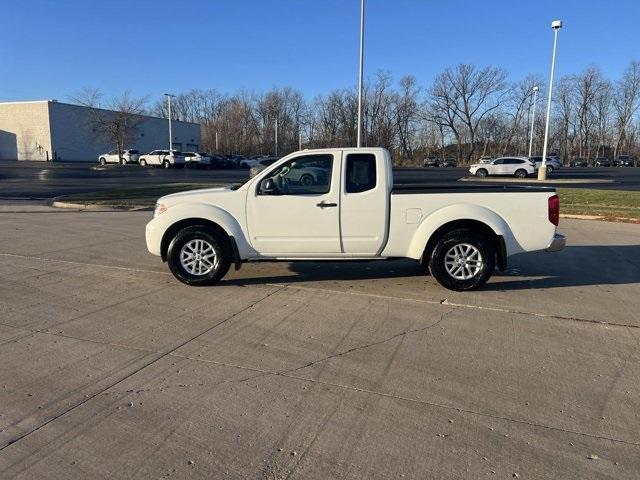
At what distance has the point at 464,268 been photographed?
6.42 meters

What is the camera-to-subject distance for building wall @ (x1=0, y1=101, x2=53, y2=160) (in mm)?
71750

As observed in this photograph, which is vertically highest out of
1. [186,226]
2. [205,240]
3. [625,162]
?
[625,162]

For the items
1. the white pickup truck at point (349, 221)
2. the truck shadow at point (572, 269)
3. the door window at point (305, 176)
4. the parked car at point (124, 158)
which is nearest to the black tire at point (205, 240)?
the white pickup truck at point (349, 221)

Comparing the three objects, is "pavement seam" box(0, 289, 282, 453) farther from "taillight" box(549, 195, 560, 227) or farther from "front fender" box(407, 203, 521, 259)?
"taillight" box(549, 195, 560, 227)

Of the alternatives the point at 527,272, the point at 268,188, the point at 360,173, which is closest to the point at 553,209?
the point at 527,272

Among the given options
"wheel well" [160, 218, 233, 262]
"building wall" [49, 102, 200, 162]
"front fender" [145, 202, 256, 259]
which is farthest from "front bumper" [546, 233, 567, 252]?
"building wall" [49, 102, 200, 162]

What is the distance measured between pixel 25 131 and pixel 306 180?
A: 262ft

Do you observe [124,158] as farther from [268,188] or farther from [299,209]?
[299,209]

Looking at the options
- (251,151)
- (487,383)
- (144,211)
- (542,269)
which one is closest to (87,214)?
(144,211)

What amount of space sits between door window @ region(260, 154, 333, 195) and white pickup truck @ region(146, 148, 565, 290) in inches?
0.5

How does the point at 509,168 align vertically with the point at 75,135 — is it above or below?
below

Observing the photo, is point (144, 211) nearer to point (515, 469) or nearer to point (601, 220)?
point (601, 220)

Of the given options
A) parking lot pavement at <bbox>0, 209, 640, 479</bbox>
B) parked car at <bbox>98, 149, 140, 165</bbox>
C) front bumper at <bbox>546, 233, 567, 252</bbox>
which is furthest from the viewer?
parked car at <bbox>98, 149, 140, 165</bbox>

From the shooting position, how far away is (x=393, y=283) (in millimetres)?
6930
